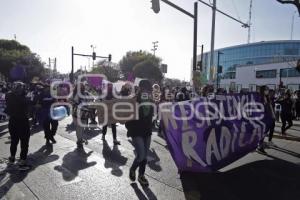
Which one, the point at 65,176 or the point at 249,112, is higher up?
the point at 249,112

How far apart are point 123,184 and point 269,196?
260 centimetres

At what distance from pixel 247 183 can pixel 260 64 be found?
62.8m

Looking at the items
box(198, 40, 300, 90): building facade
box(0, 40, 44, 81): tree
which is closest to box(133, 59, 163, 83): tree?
box(198, 40, 300, 90): building facade

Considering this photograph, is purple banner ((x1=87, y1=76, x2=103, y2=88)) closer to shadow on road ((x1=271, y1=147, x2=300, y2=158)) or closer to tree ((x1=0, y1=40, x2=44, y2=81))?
shadow on road ((x1=271, y1=147, x2=300, y2=158))

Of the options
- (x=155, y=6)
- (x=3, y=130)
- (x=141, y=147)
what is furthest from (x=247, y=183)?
(x=3, y=130)

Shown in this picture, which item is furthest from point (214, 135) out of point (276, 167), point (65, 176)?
point (65, 176)

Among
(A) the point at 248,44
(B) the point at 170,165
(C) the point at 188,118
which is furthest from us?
(A) the point at 248,44

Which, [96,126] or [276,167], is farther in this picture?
[96,126]

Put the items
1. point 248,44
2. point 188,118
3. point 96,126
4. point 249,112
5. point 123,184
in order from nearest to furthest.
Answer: point 123,184 → point 188,118 → point 249,112 → point 96,126 → point 248,44

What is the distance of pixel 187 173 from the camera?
6.46m

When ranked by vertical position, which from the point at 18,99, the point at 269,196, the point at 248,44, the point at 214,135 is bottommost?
the point at 269,196

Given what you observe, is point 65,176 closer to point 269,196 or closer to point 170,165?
point 170,165

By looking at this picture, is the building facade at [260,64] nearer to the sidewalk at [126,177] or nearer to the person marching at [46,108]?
the person marching at [46,108]

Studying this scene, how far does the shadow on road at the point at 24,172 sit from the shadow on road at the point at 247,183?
3.19 meters
